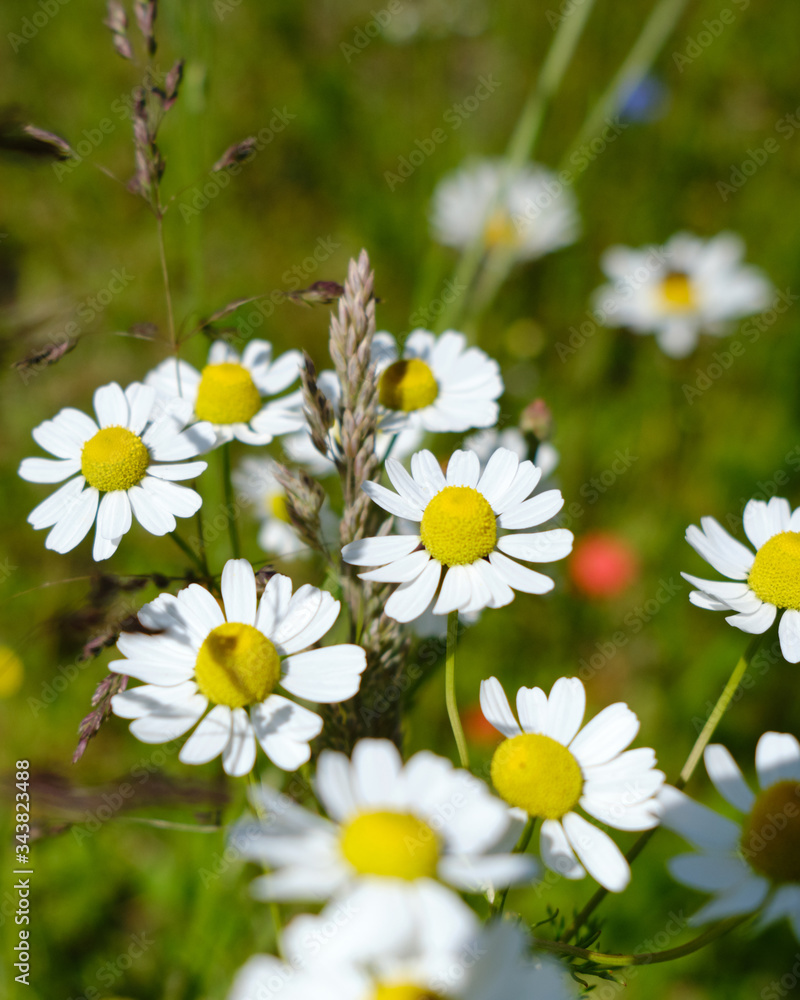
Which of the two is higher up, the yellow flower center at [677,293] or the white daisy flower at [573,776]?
the white daisy flower at [573,776]

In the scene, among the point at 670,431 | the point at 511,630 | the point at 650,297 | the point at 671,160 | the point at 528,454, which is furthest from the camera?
the point at 671,160

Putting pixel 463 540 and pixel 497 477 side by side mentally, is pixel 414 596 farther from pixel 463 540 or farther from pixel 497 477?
pixel 497 477

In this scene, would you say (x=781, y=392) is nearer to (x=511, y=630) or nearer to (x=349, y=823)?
(x=511, y=630)

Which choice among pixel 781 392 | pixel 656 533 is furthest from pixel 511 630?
pixel 781 392

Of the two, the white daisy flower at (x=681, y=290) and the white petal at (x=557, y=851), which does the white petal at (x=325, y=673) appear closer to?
the white petal at (x=557, y=851)

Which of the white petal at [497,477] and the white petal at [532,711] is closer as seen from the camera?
the white petal at [532,711]

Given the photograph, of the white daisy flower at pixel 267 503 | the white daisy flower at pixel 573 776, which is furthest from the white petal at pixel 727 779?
the white daisy flower at pixel 267 503
